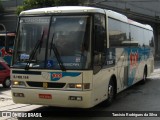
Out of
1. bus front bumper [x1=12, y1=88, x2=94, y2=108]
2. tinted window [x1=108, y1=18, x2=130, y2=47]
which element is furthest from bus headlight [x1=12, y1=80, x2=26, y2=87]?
tinted window [x1=108, y1=18, x2=130, y2=47]

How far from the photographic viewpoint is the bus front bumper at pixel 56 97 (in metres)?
9.36

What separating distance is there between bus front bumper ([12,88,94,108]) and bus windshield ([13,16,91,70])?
25.3 inches

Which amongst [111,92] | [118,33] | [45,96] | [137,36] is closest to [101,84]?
[111,92]

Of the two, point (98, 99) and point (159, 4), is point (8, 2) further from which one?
point (98, 99)

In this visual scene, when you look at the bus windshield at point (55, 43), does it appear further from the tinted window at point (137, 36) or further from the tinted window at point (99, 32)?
the tinted window at point (137, 36)

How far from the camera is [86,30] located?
972cm

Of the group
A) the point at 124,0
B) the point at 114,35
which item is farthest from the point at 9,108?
the point at 124,0

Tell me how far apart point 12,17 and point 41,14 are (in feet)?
126

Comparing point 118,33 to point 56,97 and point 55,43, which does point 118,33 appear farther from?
point 56,97

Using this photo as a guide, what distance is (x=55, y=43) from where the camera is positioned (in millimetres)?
9812

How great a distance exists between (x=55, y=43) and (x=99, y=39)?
1234 millimetres

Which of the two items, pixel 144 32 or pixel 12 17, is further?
pixel 12 17

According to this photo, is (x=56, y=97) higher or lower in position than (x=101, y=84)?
lower

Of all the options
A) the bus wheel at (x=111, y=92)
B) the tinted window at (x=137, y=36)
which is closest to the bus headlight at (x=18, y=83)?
the bus wheel at (x=111, y=92)
